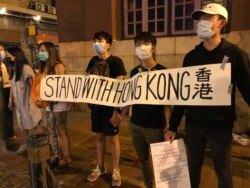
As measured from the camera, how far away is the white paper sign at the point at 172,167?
2.24 m

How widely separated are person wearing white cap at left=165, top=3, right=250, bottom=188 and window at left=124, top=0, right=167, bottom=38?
383 centimetres

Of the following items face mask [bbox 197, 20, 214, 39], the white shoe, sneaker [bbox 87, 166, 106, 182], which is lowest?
sneaker [bbox 87, 166, 106, 182]

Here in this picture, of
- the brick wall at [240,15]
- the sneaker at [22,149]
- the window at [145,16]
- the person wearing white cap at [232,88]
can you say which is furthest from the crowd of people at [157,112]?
the window at [145,16]

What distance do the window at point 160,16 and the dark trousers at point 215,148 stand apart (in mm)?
3838

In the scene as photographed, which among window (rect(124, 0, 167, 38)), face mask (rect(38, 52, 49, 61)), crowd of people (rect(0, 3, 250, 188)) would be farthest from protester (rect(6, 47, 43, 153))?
window (rect(124, 0, 167, 38))

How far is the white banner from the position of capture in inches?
79.5

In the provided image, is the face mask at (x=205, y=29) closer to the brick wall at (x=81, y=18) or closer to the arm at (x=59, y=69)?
the arm at (x=59, y=69)

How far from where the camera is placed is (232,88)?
1987 millimetres

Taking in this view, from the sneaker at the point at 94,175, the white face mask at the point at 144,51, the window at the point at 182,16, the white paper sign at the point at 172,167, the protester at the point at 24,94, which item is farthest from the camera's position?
the window at the point at 182,16

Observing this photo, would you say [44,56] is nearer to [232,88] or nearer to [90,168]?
[90,168]

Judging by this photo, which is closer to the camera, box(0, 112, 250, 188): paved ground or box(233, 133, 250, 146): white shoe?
box(0, 112, 250, 188): paved ground

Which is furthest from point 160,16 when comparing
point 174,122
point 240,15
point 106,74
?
point 174,122

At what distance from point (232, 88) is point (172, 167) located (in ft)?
2.90

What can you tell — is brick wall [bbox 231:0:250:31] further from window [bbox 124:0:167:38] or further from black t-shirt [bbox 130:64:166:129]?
black t-shirt [bbox 130:64:166:129]
